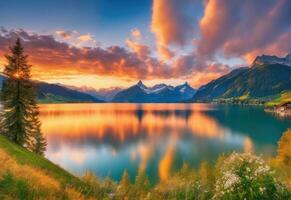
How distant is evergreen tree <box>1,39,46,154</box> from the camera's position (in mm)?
52625

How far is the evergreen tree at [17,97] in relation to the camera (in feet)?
173

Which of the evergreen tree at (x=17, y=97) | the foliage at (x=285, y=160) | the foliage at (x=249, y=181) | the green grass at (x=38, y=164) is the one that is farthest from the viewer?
the evergreen tree at (x=17, y=97)

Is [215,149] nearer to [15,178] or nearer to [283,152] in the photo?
[283,152]

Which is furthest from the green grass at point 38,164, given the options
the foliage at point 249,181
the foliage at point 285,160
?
the foliage at point 285,160

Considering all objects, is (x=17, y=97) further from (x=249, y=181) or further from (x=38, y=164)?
(x=249, y=181)

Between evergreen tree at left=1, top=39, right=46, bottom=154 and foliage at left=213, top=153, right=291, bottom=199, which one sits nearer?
foliage at left=213, top=153, right=291, bottom=199

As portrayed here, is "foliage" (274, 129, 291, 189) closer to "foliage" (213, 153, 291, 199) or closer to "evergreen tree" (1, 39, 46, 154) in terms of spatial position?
"foliage" (213, 153, 291, 199)

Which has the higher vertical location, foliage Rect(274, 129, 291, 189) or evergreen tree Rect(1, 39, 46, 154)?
evergreen tree Rect(1, 39, 46, 154)

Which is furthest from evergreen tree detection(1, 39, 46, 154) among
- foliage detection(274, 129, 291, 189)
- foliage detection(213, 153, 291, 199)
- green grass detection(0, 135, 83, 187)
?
foliage detection(274, 129, 291, 189)

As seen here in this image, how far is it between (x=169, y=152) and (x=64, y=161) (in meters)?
36.1

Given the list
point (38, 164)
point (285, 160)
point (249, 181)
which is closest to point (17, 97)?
point (38, 164)

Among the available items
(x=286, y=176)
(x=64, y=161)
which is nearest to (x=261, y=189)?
(x=286, y=176)

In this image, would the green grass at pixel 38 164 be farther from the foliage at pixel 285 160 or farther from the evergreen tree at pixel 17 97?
the foliage at pixel 285 160

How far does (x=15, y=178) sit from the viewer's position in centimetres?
1550
